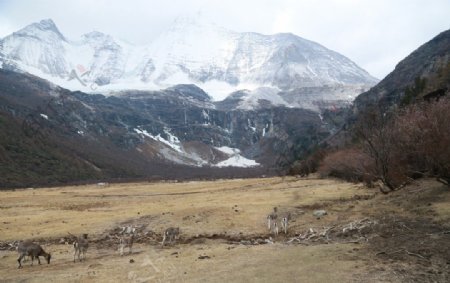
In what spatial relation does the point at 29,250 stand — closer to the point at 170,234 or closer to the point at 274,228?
the point at 170,234

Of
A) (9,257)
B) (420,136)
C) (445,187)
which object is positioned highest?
(420,136)

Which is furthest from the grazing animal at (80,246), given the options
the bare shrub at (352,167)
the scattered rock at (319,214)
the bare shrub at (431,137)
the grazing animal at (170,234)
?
the bare shrub at (352,167)

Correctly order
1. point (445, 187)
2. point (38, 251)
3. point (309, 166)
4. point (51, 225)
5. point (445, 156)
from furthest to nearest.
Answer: point (309, 166) → point (51, 225) → point (445, 187) → point (445, 156) → point (38, 251)

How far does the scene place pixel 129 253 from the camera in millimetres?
34156

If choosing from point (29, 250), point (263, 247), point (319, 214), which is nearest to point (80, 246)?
point (29, 250)

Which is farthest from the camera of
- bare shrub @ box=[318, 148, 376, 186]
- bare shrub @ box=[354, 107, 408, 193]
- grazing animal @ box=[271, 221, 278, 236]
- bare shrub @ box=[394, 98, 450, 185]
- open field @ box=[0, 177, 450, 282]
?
bare shrub @ box=[318, 148, 376, 186]

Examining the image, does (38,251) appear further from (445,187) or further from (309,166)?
(309,166)

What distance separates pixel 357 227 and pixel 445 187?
1303cm

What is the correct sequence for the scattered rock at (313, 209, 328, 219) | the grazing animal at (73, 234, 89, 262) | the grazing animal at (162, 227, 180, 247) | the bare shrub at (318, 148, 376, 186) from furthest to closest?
1. the bare shrub at (318, 148, 376, 186)
2. the scattered rock at (313, 209, 328, 219)
3. the grazing animal at (162, 227, 180, 247)
4. the grazing animal at (73, 234, 89, 262)

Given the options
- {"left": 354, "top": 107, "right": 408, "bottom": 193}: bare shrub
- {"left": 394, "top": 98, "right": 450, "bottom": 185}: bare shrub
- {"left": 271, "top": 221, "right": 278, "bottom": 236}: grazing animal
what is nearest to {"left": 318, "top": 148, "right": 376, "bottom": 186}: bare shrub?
{"left": 354, "top": 107, "right": 408, "bottom": 193}: bare shrub

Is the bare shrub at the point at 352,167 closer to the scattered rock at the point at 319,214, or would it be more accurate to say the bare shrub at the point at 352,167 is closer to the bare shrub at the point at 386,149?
the bare shrub at the point at 386,149

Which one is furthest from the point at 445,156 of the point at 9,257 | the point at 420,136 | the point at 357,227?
the point at 9,257

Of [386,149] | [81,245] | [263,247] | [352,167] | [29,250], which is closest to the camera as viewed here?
[29,250]

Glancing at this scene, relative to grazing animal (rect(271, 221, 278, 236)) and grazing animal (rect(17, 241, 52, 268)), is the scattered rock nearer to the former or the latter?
grazing animal (rect(271, 221, 278, 236))
